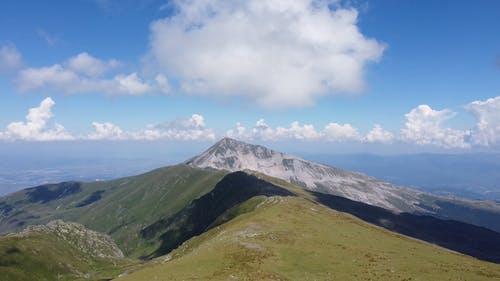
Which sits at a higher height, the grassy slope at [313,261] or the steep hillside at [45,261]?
the grassy slope at [313,261]

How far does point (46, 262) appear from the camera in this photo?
157m

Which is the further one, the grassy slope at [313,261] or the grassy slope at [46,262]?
the grassy slope at [46,262]

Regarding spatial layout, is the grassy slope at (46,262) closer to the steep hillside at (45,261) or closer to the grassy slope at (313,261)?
the steep hillside at (45,261)

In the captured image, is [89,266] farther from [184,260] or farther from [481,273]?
[481,273]

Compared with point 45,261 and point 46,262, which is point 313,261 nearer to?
point 46,262

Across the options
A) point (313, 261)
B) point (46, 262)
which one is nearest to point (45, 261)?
point (46, 262)

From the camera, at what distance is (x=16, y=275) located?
13425 centimetres

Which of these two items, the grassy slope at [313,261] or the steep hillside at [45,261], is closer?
the grassy slope at [313,261]

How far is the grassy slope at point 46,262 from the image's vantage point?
470 ft

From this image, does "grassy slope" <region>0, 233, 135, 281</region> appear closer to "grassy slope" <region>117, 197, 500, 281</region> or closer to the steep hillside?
the steep hillside

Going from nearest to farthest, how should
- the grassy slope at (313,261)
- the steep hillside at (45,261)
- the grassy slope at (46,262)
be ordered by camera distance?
the grassy slope at (313,261) < the grassy slope at (46,262) < the steep hillside at (45,261)

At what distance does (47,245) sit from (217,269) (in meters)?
150

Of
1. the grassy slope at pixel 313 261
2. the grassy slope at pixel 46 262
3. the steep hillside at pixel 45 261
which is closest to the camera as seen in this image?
the grassy slope at pixel 313 261

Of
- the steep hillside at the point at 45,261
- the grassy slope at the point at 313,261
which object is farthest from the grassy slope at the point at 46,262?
the grassy slope at the point at 313,261
